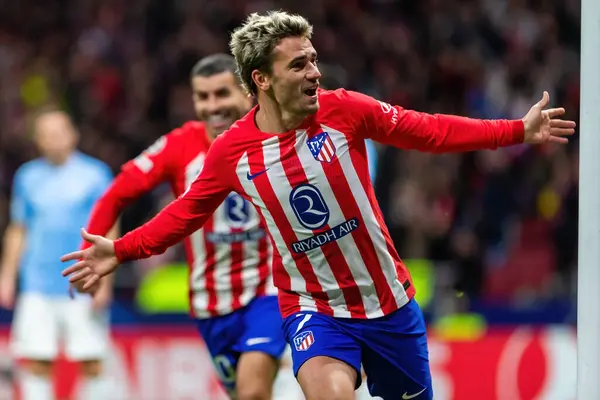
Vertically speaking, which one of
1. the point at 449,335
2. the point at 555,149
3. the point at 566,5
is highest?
the point at 566,5

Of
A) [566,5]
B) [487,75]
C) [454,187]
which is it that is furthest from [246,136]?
[566,5]


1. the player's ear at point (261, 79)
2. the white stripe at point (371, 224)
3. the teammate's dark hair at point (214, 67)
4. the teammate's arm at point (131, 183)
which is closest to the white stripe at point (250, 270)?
the teammate's arm at point (131, 183)

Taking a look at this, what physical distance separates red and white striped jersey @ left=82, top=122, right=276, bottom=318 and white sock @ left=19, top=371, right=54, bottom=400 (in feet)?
7.98

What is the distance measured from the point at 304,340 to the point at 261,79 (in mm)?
1116

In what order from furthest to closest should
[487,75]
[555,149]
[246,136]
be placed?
1. [487,75]
2. [555,149]
3. [246,136]

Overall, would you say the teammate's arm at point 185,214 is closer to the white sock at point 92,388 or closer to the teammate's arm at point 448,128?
the teammate's arm at point 448,128

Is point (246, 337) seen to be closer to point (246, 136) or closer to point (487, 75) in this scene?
point (246, 136)

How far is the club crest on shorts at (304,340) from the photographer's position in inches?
177

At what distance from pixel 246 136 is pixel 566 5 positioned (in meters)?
8.80

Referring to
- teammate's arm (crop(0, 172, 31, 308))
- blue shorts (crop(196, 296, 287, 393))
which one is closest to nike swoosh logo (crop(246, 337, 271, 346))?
blue shorts (crop(196, 296, 287, 393))

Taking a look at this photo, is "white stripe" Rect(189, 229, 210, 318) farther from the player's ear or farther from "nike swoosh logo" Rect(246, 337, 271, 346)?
the player's ear

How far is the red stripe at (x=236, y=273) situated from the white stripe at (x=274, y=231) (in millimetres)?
1113

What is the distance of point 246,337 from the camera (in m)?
5.64

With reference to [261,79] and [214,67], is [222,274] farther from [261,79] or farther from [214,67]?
[261,79]
